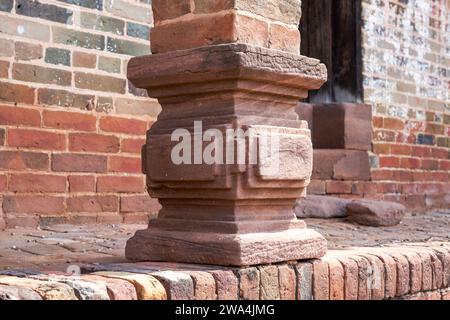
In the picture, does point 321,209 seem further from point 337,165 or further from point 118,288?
point 118,288

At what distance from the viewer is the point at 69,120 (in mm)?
5445

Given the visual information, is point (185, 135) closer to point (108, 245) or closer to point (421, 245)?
point (108, 245)

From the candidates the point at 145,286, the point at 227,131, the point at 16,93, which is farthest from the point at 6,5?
the point at 145,286

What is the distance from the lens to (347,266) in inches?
129

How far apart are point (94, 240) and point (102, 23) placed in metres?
1.90

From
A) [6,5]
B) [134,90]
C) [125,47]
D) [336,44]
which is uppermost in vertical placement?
[336,44]

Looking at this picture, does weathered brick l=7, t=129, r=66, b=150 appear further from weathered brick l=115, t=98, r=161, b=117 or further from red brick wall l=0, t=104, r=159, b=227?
weathered brick l=115, t=98, r=161, b=117

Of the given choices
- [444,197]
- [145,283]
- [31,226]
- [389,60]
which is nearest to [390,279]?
[145,283]

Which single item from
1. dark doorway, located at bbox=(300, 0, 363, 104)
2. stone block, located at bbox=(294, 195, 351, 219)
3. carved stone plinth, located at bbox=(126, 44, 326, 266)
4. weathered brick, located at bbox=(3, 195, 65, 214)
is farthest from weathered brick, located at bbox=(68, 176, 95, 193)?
dark doorway, located at bbox=(300, 0, 363, 104)

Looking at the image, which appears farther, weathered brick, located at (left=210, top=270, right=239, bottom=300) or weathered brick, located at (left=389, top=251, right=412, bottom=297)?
weathered brick, located at (left=389, top=251, right=412, bottom=297)

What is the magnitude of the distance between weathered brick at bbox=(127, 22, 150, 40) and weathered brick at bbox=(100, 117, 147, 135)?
2.15 ft

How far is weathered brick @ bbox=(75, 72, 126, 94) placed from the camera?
5.53m

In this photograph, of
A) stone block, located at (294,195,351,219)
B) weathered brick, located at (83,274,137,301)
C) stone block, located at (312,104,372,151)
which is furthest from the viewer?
stone block, located at (312,104,372,151)

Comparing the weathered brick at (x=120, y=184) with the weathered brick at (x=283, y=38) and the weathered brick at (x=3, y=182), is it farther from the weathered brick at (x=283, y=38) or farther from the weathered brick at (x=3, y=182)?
the weathered brick at (x=283, y=38)
